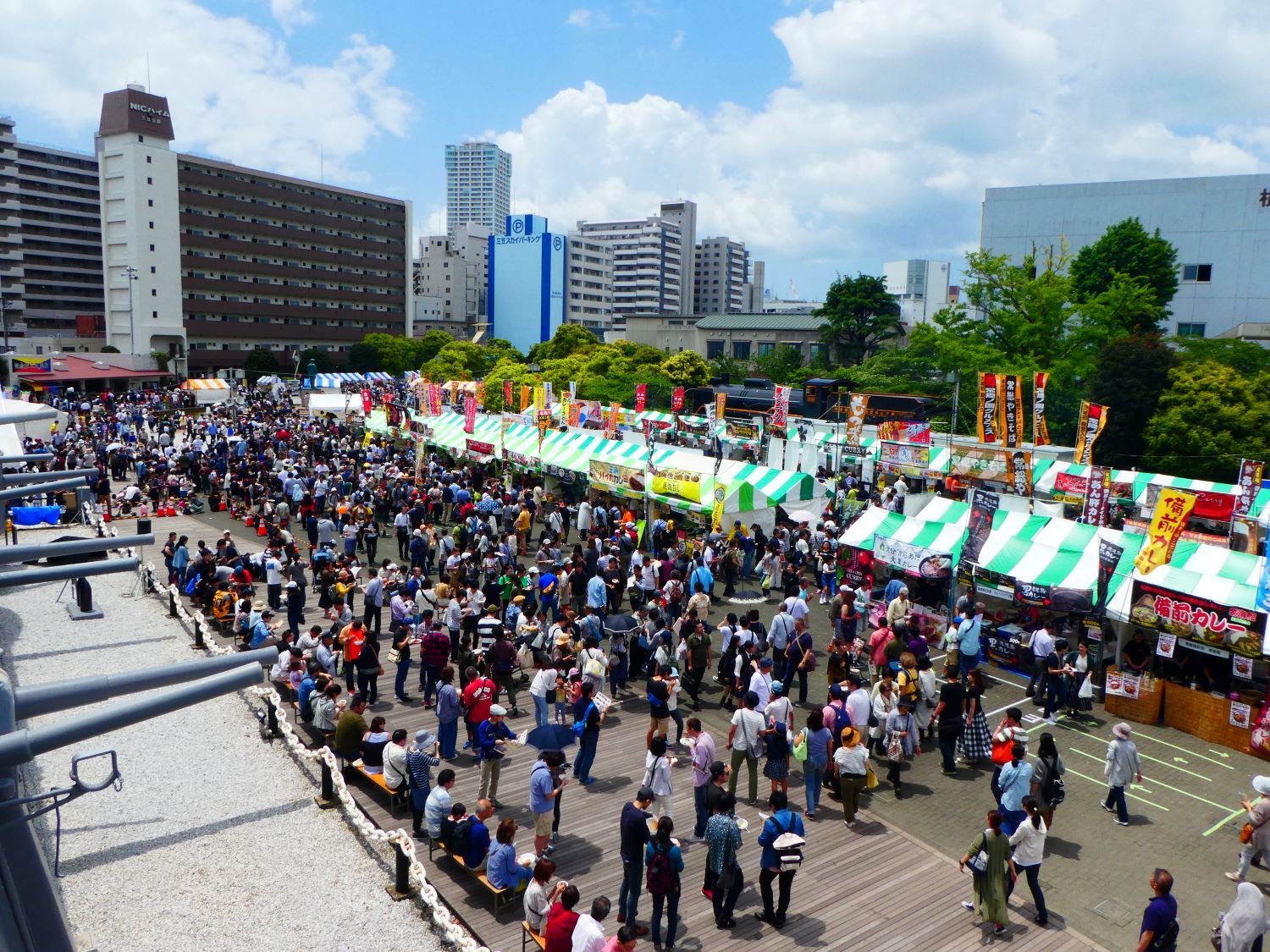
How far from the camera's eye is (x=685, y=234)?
13888 cm

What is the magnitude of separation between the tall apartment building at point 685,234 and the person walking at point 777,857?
134336 mm

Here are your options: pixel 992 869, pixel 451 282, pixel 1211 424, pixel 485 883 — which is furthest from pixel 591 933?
pixel 451 282

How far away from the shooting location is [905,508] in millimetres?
19766

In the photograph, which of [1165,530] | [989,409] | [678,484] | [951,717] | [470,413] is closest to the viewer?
[951,717]

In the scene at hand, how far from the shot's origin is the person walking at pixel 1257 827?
8.17 m

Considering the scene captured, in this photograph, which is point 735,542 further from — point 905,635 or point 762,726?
point 762,726

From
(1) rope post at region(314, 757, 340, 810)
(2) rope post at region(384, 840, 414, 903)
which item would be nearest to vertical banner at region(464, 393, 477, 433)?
(1) rope post at region(314, 757, 340, 810)

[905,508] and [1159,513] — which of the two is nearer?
[1159,513]

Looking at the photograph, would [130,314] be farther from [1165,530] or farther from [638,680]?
[1165,530]

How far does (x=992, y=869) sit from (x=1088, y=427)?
687 inches

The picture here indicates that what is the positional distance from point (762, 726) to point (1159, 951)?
413 centimetres

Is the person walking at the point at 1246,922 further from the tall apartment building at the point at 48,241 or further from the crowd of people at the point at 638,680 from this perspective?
the tall apartment building at the point at 48,241

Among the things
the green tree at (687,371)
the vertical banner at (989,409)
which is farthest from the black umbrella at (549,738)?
the green tree at (687,371)

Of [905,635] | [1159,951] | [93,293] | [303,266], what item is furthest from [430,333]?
[1159,951]
